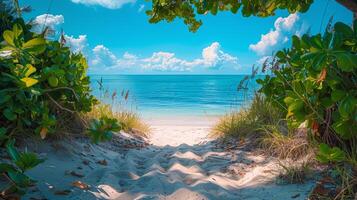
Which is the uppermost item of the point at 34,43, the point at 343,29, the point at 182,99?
the point at 343,29

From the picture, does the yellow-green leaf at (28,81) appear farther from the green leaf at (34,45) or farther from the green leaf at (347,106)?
the green leaf at (347,106)

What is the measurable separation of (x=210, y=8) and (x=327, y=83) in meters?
1.53

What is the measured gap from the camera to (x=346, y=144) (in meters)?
2.78

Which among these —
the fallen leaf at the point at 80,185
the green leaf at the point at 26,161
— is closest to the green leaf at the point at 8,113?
the green leaf at the point at 26,161

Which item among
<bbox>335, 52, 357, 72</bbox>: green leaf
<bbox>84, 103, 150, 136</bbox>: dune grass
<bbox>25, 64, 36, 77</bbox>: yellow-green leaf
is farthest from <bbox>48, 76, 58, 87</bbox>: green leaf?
<bbox>84, 103, 150, 136</bbox>: dune grass

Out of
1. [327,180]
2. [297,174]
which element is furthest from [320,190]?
[297,174]

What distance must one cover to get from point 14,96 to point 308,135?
95.0 inches

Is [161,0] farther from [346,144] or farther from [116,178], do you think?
[346,144]

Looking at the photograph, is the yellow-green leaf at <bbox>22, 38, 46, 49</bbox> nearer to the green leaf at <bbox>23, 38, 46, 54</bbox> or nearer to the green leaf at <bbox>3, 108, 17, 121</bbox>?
the green leaf at <bbox>23, 38, 46, 54</bbox>

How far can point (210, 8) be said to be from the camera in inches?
136

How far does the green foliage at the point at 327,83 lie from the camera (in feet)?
6.56

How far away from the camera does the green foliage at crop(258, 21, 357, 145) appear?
1999 mm

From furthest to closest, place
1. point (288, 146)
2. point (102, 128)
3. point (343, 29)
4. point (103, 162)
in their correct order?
1. point (103, 162)
2. point (288, 146)
3. point (343, 29)
4. point (102, 128)

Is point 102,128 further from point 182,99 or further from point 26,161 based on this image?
point 182,99
